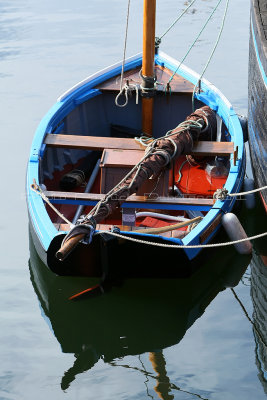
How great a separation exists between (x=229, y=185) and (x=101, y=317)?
214 cm

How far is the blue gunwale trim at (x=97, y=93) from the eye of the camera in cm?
673

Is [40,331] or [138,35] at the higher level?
[138,35]

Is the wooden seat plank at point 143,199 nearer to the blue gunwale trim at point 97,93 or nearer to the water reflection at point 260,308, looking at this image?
the blue gunwale trim at point 97,93

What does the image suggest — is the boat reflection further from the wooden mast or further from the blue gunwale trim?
the wooden mast

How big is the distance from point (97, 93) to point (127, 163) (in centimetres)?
234

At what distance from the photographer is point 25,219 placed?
→ 29.1 ft

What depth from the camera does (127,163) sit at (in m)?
7.58

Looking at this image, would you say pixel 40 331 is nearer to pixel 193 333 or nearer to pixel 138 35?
pixel 193 333

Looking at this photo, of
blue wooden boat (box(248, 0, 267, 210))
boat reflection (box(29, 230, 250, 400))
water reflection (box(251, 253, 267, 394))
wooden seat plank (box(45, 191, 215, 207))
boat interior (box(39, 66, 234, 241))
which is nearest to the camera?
water reflection (box(251, 253, 267, 394))

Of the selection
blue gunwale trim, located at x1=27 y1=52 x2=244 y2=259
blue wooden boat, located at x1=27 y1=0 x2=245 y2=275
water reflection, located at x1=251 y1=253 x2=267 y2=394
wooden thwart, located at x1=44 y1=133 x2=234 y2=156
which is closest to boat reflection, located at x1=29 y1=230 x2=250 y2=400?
water reflection, located at x1=251 y1=253 x2=267 y2=394

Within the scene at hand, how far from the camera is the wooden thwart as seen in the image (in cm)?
809

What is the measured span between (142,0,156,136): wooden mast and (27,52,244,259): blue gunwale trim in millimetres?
925

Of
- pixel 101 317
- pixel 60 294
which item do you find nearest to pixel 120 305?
pixel 101 317

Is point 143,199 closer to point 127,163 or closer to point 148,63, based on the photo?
point 127,163
